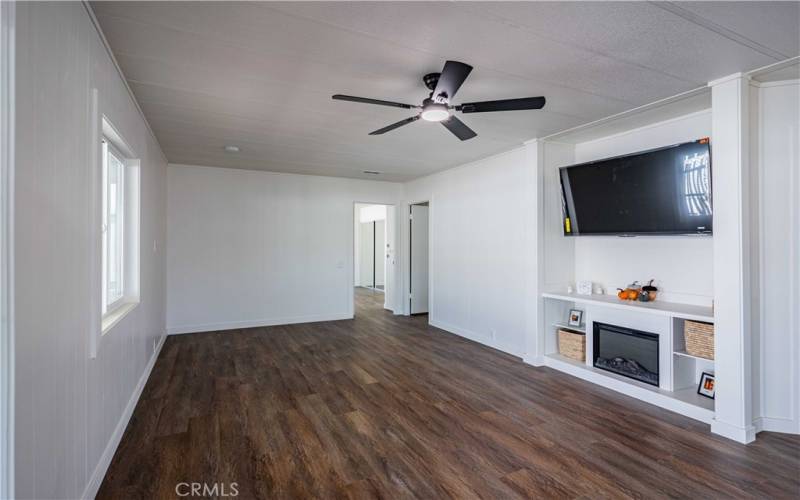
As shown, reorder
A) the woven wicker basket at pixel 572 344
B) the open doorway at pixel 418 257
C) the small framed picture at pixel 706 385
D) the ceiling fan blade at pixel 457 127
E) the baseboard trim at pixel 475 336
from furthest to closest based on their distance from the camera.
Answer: the open doorway at pixel 418 257 → the baseboard trim at pixel 475 336 → the woven wicker basket at pixel 572 344 → the small framed picture at pixel 706 385 → the ceiling fan blade at pixel 457 127

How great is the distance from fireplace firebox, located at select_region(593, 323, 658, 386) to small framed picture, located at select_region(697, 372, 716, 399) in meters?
0.33

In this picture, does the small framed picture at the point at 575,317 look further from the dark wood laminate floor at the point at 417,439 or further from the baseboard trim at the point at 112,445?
the baseboard trim at the point at 112,445

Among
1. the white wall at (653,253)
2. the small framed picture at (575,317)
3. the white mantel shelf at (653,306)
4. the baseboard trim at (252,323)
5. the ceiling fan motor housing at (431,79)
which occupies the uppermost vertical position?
the ceiling fan motor housing at (431,79)

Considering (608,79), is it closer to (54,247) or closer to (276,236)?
(54,247)

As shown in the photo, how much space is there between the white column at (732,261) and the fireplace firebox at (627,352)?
0.72 meters

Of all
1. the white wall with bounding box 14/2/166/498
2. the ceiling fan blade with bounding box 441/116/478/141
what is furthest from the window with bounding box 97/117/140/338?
the ceiling fan blade with bounding box 441/116/478/141

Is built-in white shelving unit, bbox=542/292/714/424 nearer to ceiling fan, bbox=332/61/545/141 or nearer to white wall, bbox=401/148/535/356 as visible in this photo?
white wall, bbox=401/148/535/356

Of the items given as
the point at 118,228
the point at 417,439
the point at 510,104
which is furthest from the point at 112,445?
the point at 510,104

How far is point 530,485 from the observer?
2.19 m

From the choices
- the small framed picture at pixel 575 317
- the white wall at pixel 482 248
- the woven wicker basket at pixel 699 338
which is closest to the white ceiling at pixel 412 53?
the white wall at pixel 482 248

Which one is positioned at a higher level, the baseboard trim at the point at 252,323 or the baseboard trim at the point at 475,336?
the baseboard trim at the point at 252,323

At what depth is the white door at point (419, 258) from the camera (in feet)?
24.0
